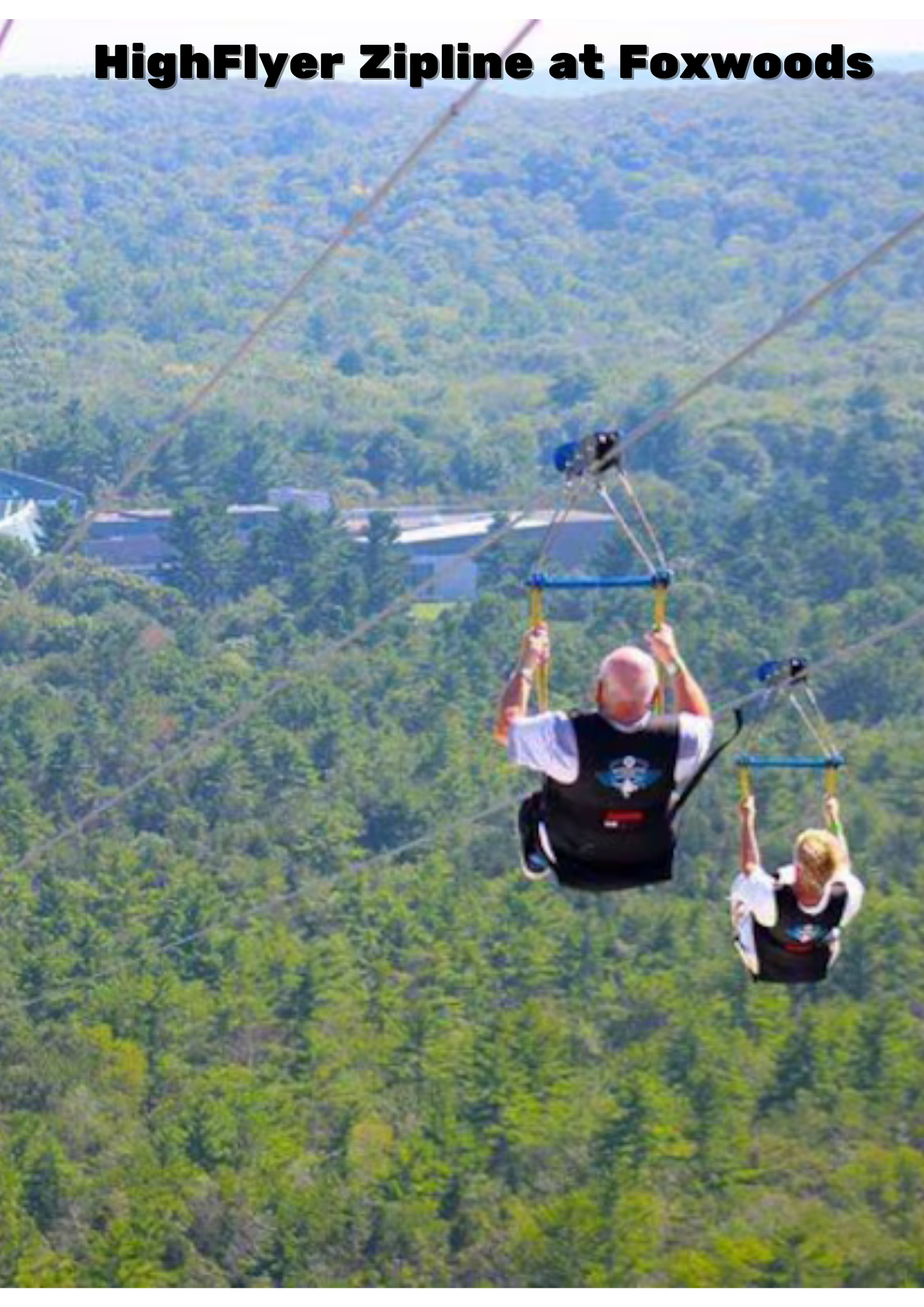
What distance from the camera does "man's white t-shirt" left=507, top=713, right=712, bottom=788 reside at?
11414 millimetres

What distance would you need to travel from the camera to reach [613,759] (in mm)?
11562

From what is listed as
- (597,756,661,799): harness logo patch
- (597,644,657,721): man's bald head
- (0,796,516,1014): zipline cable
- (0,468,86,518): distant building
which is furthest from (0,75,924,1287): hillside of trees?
(597,644,657,721): man's bald head

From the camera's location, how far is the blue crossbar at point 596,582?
444 inches

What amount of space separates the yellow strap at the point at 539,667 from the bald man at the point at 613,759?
0.09 metres

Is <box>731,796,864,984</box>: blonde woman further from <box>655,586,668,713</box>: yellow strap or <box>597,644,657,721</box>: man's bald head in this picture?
<box>597,644,657,721</box>: man's bald head

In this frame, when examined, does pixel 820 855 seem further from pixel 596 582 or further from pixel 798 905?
pixel 596 582

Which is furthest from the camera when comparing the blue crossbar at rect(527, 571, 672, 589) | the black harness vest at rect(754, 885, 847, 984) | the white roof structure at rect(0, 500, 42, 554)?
the white roof structure at rect(0, 500, 42, 554)

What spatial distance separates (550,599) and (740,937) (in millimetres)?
62462

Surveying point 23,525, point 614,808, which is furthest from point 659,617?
point 23,525

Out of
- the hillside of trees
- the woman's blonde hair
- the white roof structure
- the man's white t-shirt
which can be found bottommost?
the white roof structure

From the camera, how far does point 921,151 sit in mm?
158625

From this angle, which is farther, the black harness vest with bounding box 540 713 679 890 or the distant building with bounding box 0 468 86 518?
the distant building with bounding box 0 468 86 518

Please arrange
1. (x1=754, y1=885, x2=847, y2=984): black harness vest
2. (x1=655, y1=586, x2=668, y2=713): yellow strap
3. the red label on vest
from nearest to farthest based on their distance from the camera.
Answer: (x1=655, y1=586, x2=668, y2=713): yellow strap < the red label on vest < (x1=754, y1=885, x2=847, y2=984): black harness vest

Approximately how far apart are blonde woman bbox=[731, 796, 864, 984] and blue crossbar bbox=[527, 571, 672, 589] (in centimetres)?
130
